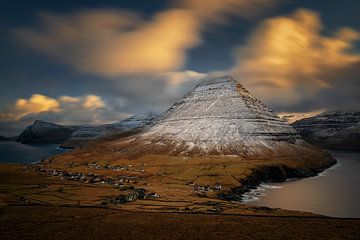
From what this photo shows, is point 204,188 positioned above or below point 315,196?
above

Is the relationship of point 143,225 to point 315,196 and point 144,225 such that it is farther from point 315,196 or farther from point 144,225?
point 315,196

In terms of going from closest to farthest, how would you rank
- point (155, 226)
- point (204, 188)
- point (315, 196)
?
point (155, 226), point (315, 196), point (204, 188)

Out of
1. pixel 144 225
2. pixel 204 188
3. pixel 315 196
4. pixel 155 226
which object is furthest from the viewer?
pixel 204 188

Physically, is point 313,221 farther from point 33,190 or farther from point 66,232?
point 33,190

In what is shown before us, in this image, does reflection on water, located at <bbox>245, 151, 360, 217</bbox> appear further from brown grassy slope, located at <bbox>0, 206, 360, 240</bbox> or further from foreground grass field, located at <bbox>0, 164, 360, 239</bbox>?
brown grassy slope, located at <bbox>0, 206, 360, 240</bbox>

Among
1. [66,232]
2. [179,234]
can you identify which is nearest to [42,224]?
[66,232]

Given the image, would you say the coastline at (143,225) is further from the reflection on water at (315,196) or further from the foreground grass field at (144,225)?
the reflection on water at (315,196)

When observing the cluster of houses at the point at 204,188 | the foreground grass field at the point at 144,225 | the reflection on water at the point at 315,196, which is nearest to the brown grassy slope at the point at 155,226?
the foreground grass field at the point at 144,225

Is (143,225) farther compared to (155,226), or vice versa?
(143,225)

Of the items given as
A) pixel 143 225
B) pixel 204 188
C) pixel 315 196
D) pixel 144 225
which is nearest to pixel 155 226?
pixel 144 225
